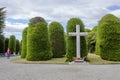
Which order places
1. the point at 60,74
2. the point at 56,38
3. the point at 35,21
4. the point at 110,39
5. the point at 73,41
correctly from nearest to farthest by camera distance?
the point at 60,74
the point at 110,39
the point at 73,41
the point at 35,21
the point at 56,38

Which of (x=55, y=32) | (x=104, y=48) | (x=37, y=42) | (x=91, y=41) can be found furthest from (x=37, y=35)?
(x=91, y=41)

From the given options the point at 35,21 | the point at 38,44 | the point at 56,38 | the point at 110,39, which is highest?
the point at 35,21

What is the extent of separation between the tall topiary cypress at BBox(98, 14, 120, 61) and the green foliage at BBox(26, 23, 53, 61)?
6187mm

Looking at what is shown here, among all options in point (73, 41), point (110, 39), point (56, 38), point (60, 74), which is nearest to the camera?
point (60, 74)

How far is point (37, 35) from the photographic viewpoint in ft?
92.6

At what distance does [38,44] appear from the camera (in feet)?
92.4

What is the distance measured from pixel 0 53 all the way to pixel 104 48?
33063 millimetres

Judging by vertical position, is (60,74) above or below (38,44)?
below

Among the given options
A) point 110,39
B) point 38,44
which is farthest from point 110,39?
point 38,44

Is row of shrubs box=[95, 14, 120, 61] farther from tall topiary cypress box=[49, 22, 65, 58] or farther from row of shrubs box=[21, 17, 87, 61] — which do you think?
tall topiary cypress box=[49, 22, 65, 58]

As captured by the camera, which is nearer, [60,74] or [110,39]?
[60,74]

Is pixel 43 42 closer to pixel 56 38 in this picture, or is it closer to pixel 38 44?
pixel 38 44

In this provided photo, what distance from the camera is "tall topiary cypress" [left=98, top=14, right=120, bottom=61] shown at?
26828 mm

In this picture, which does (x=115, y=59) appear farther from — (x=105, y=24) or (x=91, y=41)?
(x=91, y=41)
